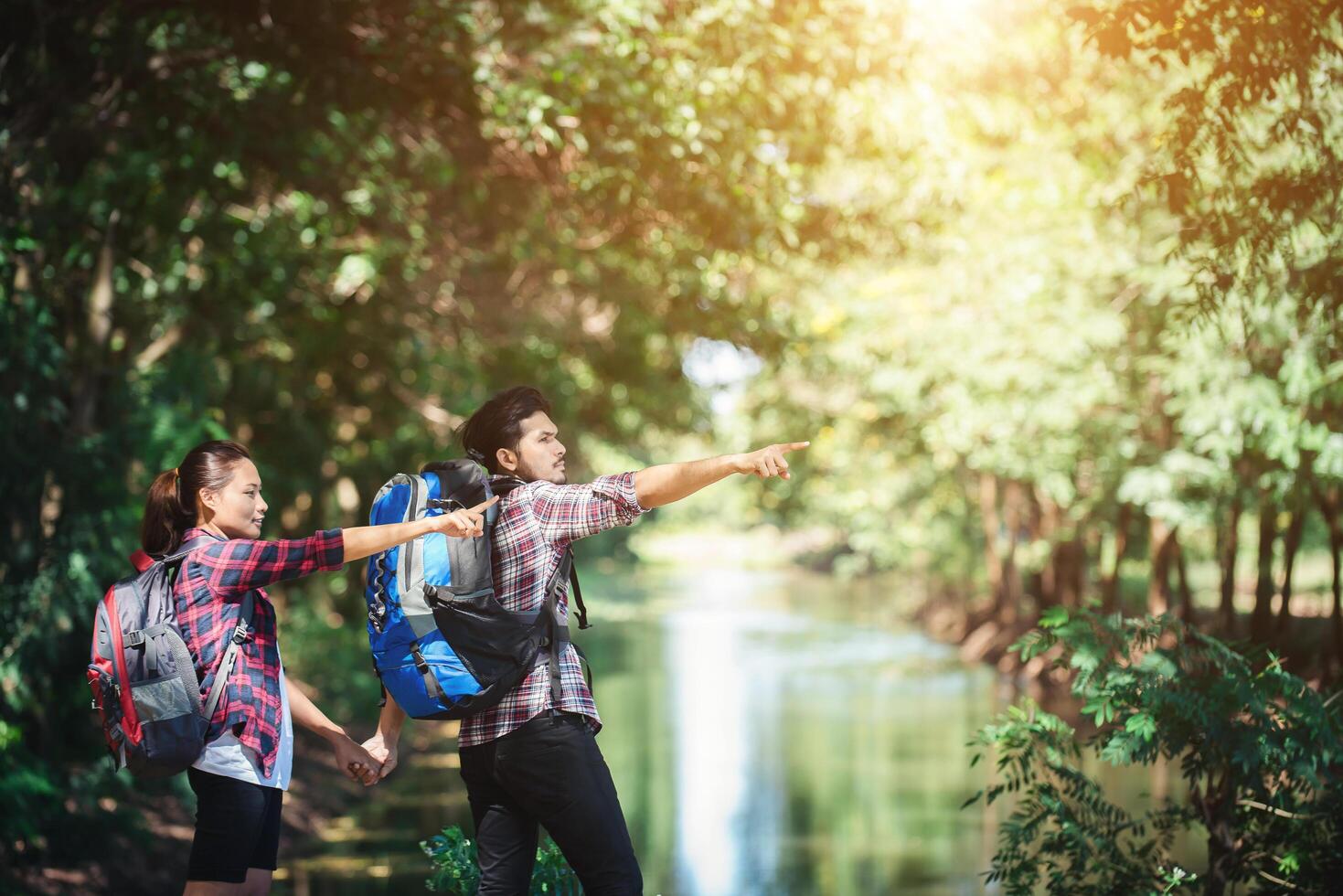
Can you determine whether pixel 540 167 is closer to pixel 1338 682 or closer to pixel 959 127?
pixel 959 127

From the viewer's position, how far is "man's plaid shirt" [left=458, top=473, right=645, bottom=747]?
3977 mm

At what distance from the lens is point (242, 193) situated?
11.4 meters

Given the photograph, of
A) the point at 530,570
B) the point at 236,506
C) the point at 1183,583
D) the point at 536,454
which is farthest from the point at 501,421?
the point at 1183,583

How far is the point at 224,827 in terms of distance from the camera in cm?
399

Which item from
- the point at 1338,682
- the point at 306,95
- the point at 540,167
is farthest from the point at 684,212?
→ the point at 1338,682

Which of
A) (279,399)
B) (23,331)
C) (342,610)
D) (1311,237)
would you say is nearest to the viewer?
(23,331)

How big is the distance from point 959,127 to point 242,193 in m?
6.48

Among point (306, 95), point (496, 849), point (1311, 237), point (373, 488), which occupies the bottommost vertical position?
point (496, 849)

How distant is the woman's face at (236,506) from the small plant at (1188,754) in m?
3.10

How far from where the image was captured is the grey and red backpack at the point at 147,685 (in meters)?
3.89

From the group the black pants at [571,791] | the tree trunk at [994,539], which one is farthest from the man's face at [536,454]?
the tree trunk at [994,539]

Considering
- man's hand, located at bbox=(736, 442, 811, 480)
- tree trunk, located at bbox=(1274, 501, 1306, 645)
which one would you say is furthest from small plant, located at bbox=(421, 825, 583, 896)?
tree trunk, located at bbox=(1274, 501, 1306, 645)

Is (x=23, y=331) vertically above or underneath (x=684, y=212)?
underneath

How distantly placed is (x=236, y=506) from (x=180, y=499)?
0.54ft
